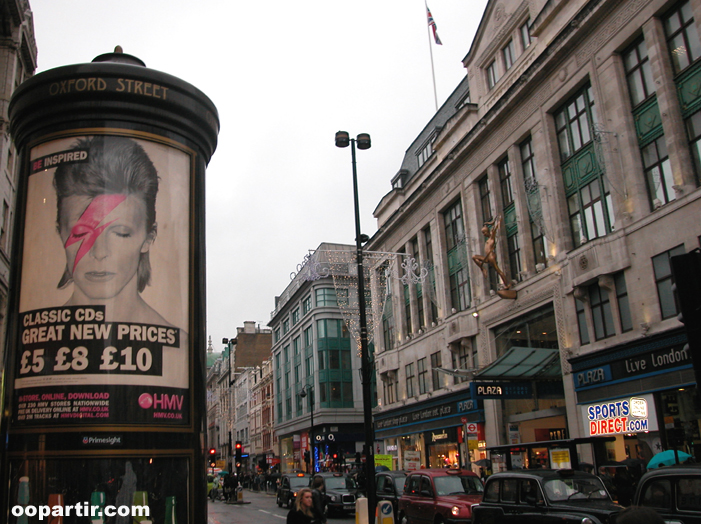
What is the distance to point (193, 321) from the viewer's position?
6.07 metres

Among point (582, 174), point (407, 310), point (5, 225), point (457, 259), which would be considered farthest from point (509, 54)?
point (5, 225)

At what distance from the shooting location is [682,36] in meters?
19.9

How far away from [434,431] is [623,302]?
1725cm

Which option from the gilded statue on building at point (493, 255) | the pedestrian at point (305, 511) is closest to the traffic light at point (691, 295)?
the pedestrian at point (305, 511)

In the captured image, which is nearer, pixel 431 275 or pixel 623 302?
pixel 623 302

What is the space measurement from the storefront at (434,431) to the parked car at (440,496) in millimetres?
9447

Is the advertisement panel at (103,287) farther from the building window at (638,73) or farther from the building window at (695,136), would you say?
the building window at (638,73)

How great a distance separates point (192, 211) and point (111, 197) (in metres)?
0.83

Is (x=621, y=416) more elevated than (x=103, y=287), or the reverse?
(x=103, y=287)

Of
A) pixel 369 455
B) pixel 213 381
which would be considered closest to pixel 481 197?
pixel 369 455

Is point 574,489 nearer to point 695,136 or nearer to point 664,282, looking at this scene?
point 664,282

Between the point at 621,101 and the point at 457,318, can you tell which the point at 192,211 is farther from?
the point at 457,318

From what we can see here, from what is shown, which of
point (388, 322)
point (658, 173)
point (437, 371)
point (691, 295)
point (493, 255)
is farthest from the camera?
point (388, 322)

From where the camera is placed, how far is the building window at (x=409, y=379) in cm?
3981
